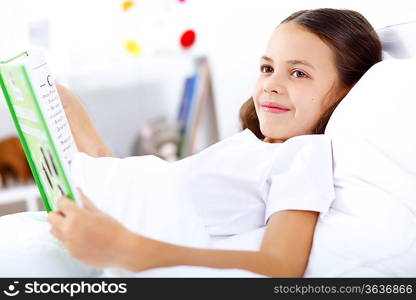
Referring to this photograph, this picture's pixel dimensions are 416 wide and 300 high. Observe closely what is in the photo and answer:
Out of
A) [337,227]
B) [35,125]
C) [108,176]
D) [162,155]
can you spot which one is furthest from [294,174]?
[162,155]

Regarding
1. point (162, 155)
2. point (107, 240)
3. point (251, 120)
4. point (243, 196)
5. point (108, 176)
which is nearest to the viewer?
point (107, 240)

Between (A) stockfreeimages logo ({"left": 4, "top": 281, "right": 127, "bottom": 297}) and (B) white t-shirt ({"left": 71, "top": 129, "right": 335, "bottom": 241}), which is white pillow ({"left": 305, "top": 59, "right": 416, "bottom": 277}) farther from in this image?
(A) stockfreeimages logo ({"left": 4, "top": 281, "right": 127, "bottom": 297})

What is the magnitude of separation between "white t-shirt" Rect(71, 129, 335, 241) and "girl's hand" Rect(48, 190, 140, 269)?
12 cm

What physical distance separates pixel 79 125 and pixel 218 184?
1.12ft

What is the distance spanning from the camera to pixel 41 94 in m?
0.82

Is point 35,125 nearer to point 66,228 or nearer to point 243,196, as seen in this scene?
point 66,228

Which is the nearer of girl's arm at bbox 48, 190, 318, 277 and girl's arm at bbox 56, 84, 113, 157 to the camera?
girl's arm at bbox 48, 190, 318, 277

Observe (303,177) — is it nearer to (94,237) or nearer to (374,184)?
(374,184)

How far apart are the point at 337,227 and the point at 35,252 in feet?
1.53

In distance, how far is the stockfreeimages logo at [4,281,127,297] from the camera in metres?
0.83

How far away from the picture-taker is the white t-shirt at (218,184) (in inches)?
36.7

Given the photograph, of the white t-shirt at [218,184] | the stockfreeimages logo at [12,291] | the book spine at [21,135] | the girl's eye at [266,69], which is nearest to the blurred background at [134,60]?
the girl's eye at [266,69]

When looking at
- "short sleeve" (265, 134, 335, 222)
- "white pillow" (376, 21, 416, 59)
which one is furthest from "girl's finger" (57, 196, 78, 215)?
"white pillow" (376, 21, 416, 59)

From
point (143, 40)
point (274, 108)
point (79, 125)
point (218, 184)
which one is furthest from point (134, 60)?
point (218, 184)
